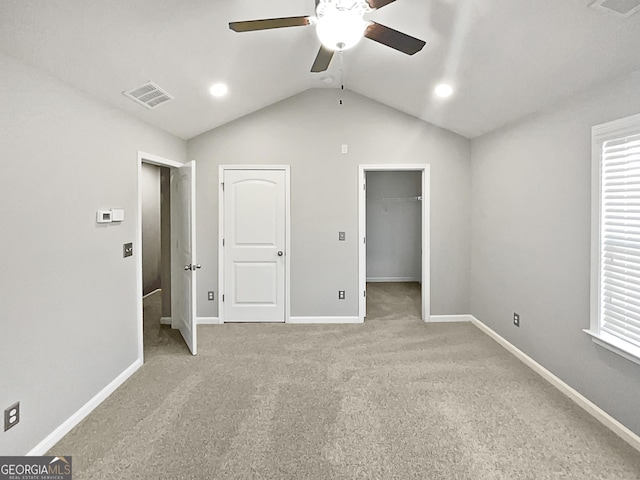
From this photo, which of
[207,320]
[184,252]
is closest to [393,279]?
[207,320]

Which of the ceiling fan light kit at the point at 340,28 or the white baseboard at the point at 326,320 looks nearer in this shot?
the ceiling fan light kit at the point at 340,28

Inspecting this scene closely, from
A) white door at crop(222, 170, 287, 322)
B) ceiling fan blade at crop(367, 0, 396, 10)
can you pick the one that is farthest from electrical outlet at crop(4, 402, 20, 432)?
ceiling fan blade at crop(367, 0, 396, 10)

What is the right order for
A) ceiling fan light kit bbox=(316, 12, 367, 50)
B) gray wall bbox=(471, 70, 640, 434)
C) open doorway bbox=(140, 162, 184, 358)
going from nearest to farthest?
ceiling fan light kit bbox=(316, 12, 367, 50)
gray wall bbox=(471, 70, 640, 434)
open doorway bbox=(140, 162, 184, 358)

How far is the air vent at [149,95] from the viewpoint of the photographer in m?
2.77

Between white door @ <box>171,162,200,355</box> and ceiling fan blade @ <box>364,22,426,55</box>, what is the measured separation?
2.29 meters

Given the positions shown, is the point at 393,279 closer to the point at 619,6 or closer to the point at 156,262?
the point at 156,262

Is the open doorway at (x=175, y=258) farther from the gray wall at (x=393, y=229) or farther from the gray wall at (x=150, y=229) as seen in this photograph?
the gray wall at (x=393, y=229)

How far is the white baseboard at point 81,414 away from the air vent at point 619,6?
12.8 ft

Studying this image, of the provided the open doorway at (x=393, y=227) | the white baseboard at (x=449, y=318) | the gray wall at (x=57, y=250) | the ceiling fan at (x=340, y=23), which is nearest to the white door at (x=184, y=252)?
the gray wall at (x=57, y=250)

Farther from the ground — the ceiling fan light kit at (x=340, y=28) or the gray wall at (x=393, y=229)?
the ceiling fan light kit at (x=340, y=28)

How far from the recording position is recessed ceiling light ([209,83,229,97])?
3307mm

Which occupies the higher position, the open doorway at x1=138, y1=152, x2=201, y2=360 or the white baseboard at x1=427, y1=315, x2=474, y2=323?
the open doorway at x1=138, y1=152, x2=201, y2=360

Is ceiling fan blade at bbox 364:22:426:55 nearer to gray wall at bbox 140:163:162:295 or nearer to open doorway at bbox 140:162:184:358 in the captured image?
open doorway at bbox 140:162:184:358

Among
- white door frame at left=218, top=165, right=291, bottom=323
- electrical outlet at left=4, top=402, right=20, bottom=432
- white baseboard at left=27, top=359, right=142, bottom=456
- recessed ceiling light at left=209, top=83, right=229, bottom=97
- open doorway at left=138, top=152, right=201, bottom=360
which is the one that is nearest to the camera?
electrical outlet at left=4, top=402, right=20, bottom=432
